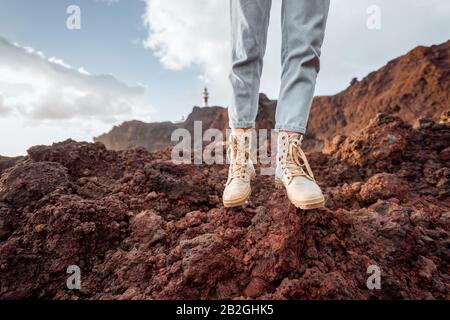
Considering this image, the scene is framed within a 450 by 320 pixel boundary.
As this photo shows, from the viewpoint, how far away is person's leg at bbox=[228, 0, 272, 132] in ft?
4.84

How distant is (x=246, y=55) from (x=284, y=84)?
0.26 meters

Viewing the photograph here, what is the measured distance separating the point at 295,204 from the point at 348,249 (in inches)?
13.8

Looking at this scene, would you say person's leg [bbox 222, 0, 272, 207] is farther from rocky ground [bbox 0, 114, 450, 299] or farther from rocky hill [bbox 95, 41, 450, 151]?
rocky hill [bbox 95, 41, 450, 151]

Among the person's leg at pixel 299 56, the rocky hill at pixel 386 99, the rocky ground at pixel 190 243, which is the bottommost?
the rocky ground at pixel 190 243

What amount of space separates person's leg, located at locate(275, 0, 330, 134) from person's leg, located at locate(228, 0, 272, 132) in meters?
0.13

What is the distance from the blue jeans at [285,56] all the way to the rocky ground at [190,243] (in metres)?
0.46

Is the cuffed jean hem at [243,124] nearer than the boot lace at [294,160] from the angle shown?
No

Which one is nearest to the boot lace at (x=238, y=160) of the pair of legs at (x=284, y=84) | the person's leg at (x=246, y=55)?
the pair of legs at (x=284, y=84)

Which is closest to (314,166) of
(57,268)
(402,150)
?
(402,150)

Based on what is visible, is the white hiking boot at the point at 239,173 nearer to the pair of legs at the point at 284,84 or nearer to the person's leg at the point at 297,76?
the pair of legs at the point at 284,84

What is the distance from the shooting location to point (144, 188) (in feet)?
6.31

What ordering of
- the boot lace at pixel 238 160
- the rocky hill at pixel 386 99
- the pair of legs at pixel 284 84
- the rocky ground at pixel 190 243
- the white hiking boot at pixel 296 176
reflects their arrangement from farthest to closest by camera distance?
the rocky hill at pixel 386 99, the boot lace at pixel 238 160, the pair of legs at pixel 284 84, the white hiking boot at pixel 296 176, the rocky ground at pixel 190 243

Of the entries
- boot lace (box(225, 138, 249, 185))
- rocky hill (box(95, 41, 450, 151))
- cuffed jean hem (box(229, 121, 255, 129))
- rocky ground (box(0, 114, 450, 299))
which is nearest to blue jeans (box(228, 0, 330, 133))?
cuffed jean hem (box(229, 121, 255, 129))

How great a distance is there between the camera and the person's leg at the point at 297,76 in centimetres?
139
